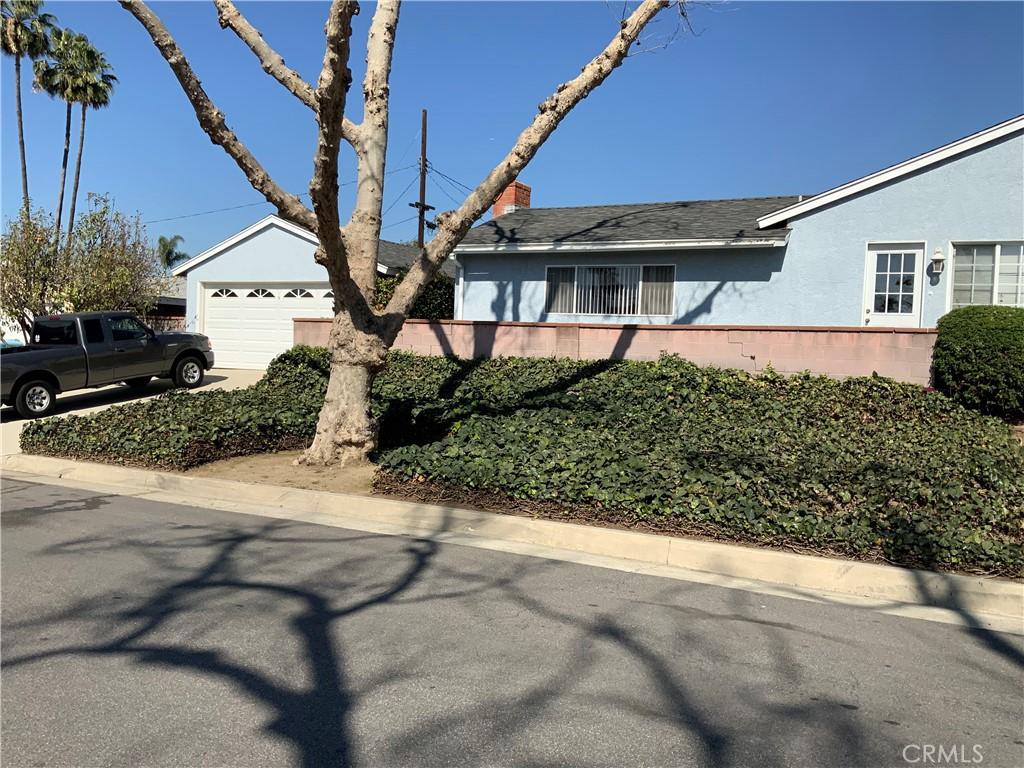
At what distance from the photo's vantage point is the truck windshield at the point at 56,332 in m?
14.6

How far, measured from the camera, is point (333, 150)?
7.21 meters

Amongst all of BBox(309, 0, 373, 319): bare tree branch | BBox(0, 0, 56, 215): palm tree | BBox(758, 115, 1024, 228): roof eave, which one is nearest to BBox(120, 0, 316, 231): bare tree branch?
BBox(309, 0, 373, 319): bare tree branch

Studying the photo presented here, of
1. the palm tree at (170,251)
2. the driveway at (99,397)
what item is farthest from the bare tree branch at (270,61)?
the palm tree at (170,251)

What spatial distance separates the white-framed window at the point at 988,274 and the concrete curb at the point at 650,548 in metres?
8.77

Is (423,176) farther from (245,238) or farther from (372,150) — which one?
(372,150)

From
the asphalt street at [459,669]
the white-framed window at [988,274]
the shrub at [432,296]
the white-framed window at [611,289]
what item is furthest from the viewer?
the shrub at [432,296]

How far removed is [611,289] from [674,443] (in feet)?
25.7

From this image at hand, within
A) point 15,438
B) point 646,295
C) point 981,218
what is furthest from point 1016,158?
point 15,438

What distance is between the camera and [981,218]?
12.5 meters

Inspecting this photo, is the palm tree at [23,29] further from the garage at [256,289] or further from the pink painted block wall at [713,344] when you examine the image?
the pink painted block wall at [713,344]

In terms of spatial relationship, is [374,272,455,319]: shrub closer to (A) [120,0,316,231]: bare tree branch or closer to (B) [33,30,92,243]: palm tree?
(A) [120,0,316,231]: bare tree branch

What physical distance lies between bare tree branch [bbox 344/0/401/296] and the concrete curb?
8.87 feet

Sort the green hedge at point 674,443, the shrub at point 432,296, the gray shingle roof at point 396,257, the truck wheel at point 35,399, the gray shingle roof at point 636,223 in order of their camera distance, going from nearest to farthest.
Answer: the green hedge at point 674,443
the truck wheel at point 35,399
the gray shingle roof at point 636,223
the shrub at point 432,296
the gray shingle roof at point 396,257

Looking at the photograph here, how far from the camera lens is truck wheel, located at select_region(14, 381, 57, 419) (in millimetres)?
13641
